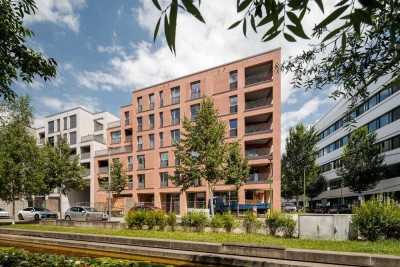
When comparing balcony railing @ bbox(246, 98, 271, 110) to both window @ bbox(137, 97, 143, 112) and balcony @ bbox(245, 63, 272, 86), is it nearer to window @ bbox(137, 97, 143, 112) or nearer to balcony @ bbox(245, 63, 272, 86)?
balcony @ bbox(245, 63, 272, 86)

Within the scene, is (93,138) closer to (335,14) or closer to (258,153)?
(258,153)

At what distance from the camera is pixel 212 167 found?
26.7m

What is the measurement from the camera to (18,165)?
2639 cm

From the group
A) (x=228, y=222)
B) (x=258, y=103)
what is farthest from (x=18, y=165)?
(x=258, y=103)

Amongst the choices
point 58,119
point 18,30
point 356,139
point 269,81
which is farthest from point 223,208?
point 58,119

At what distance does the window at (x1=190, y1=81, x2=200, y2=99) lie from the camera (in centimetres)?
4458

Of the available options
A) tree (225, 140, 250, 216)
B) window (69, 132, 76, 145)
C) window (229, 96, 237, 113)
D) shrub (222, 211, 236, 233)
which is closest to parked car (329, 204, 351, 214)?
tree (225, 140, 250, 216)

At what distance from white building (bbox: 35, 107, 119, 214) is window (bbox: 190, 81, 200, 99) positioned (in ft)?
62.6

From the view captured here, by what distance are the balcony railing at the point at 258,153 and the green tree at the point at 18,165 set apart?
23.1 metres

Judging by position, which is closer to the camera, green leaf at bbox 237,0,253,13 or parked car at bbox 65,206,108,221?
green leaf at bbox 237,0,253,13

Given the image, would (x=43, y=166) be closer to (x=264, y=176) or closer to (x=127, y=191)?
(x=127, y=191)

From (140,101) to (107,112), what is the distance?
1187cm

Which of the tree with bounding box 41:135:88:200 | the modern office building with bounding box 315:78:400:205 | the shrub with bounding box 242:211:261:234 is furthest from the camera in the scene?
the modern office building with bounding box 315:78:400:205

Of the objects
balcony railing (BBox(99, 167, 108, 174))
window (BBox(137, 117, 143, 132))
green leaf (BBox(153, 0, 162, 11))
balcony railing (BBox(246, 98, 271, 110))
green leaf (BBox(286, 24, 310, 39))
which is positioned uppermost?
balcony railing (BBox(246, 98, 271, 110))
